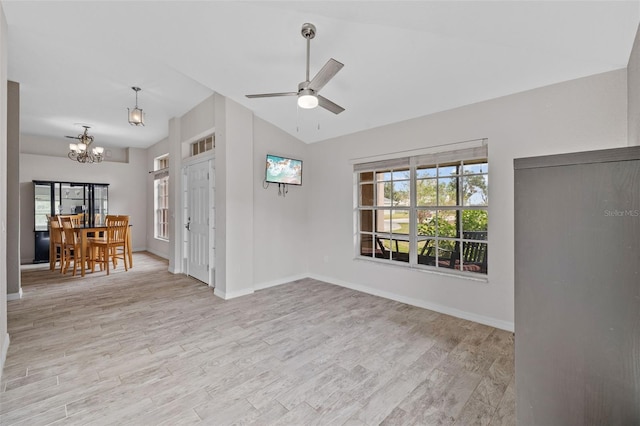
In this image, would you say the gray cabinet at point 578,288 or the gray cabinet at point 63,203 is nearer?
the gray cabinet at point 578,288

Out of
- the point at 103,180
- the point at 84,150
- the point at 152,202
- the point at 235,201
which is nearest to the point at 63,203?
the point at 103,180

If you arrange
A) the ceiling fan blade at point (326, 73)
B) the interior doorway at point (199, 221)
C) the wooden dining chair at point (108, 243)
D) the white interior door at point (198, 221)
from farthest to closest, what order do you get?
the wooden dining chair at point (108, 243), the white interior door at point (198, 221), the interior doorway at point (199, 221), the ceiling fan blade at point (326, 73)

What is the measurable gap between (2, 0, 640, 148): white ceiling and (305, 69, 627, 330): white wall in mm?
161

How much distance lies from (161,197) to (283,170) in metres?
4.53

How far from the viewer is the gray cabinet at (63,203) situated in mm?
6379

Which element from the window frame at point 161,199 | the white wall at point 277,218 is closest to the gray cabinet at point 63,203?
the window frame at point 161,199

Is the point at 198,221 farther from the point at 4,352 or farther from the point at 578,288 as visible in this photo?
the point at 578,288

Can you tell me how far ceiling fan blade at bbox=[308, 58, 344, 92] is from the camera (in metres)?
2.14

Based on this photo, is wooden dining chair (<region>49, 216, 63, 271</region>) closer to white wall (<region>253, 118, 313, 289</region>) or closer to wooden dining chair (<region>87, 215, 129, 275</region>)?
wooden dining chair (<region>87, 215, 129, 275</region>)

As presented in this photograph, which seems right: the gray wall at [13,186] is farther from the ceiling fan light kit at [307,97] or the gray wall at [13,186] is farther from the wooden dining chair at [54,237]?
the ceiling fan light kit at [307,97]

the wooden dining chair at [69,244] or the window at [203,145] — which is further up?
the window at [203,145]

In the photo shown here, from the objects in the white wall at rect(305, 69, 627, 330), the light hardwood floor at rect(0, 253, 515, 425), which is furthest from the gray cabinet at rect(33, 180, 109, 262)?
the white wall at rect(305, 69, 627, 330)

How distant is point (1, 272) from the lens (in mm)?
2189

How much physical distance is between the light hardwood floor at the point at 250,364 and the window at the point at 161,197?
3.49 m
